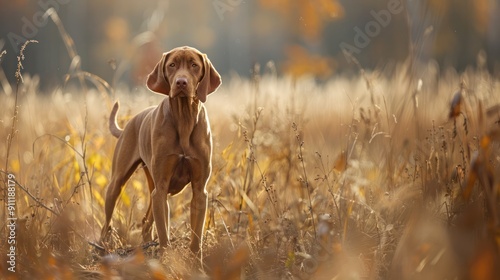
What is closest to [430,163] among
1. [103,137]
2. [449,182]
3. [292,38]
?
[449,182]

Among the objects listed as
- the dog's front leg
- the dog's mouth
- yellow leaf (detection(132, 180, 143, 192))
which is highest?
the dog's mouth

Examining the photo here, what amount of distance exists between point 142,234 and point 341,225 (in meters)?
1.36

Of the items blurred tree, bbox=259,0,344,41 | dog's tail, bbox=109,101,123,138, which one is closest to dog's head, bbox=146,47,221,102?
dog's tail, bbox=109,101,123,138

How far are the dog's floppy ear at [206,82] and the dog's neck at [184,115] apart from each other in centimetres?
9

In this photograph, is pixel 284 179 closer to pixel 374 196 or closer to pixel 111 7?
pixel 374 196

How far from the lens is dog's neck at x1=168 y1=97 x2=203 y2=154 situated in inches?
141

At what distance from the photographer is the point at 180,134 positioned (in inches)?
143

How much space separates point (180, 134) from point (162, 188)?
0.33 meters

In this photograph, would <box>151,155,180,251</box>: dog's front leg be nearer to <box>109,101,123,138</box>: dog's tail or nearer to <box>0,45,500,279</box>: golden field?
<box>0,45,500,279</box>: golden field

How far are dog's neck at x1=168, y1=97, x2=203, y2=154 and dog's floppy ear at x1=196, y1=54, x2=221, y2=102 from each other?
93mm

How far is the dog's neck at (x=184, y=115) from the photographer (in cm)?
357

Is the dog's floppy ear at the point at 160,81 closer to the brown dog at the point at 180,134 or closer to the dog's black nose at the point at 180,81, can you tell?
the brown dog at the point at 180,134

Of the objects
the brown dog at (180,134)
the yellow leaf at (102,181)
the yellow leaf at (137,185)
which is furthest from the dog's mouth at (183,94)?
the yellow leaf at (102,181)

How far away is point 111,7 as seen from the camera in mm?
29922
